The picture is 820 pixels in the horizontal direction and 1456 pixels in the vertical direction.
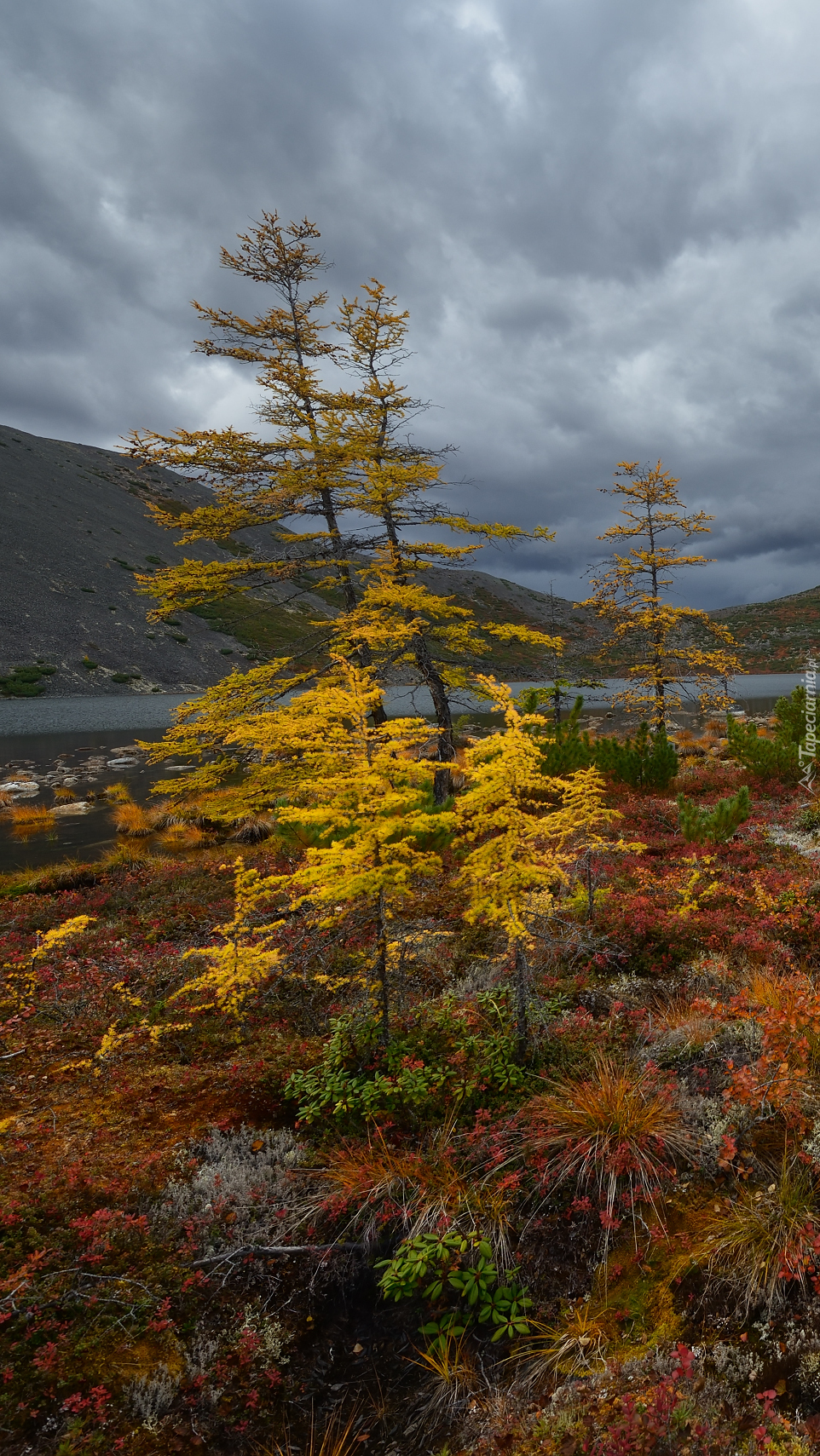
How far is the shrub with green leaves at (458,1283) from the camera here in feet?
10.8

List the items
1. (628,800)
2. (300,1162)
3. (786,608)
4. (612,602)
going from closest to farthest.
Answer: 1. (300,1162)
2. (628,800)
3. (612,602)
4. (786,608)

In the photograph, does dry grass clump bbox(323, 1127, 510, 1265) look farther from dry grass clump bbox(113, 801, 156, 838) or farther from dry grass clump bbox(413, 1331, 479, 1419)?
dry grass clump bbox(113, 801, 156, 838)

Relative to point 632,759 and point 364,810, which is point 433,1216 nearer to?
point 364,810

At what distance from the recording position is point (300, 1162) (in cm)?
438

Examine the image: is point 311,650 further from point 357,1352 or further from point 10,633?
point 10,633

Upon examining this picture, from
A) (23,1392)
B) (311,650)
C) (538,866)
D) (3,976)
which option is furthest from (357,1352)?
(311,650)

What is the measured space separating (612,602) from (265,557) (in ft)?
38.0

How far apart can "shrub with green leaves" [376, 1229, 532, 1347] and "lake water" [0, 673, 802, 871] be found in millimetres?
8961

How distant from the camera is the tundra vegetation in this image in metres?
2.92

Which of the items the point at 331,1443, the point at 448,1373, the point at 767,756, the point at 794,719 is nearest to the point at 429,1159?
the point at 448,1373

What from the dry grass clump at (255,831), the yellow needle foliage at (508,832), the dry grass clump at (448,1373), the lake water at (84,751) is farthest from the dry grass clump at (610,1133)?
the dry grass clump at (255,831)

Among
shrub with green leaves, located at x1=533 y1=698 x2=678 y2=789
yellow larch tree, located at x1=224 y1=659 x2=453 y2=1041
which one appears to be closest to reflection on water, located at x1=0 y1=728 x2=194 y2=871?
shrub with green leaves, located at x1=533 y1=698 x2=678 y2=789

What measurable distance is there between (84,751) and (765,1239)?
36.3 meters

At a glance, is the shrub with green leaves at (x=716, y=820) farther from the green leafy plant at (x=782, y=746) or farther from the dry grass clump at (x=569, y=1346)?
the dry grass clump at (x=569, y=1346)
